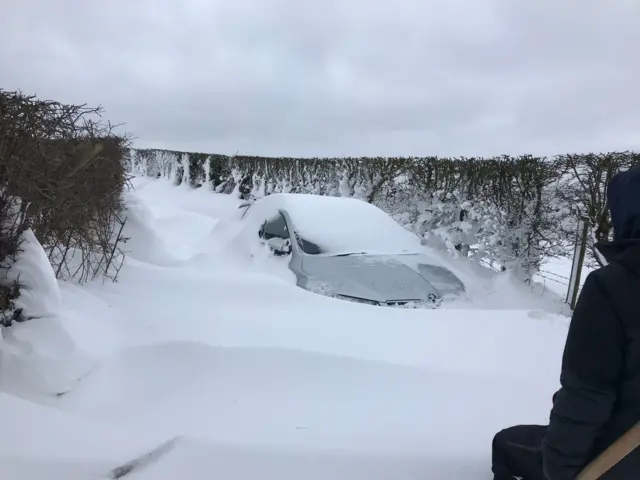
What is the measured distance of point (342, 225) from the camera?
6750 mm

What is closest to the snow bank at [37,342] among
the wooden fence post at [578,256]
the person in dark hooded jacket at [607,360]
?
the person in dark hooded jacket at [607,360]

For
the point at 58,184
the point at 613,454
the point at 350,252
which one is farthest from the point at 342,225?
the point at 613,454

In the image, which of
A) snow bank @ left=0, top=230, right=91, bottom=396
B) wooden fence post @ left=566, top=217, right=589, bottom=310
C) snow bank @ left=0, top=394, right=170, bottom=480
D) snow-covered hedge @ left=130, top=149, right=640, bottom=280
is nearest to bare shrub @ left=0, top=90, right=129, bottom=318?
snow bank @ left=0, top=230, right=91, bottom=396

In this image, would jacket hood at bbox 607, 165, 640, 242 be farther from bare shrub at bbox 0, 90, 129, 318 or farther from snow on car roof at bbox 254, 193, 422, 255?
snow on car roof at bbox 254, 193, 422, 255

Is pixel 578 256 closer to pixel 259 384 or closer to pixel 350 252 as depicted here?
pixel 350 252

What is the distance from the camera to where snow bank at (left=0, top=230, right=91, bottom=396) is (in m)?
2.76

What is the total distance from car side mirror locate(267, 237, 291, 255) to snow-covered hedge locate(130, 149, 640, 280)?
441 centimetres

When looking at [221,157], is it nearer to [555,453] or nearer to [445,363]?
[445,363]

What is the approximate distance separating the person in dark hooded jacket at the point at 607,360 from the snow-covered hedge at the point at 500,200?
753cm

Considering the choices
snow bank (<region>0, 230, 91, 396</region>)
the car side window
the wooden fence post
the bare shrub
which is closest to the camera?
snow bank (<region>0, 230, 91, 396</region>)

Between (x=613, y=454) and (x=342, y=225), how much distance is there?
5.40 metres

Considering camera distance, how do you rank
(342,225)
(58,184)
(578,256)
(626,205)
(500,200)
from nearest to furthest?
(626,205) → (58,184) → (342,225) → (578,256) → (500,200)

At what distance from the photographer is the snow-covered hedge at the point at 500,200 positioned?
8.43m

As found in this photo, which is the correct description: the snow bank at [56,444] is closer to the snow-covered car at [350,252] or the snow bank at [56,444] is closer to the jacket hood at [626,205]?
the jacket hood at [626,205]
